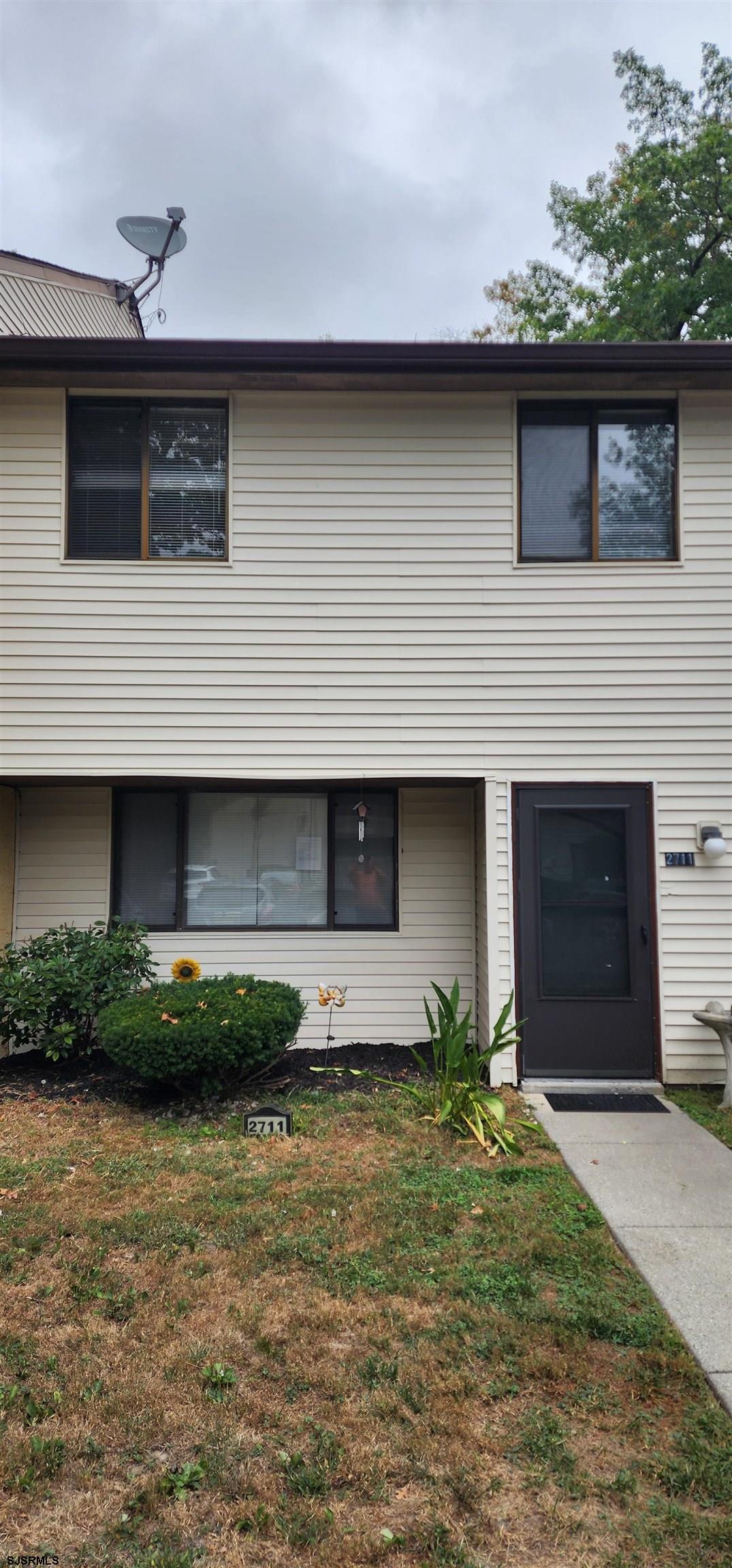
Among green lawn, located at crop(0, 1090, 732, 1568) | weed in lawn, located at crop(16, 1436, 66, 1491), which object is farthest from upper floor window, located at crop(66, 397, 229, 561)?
weed in lawn, located at crop(16, 1436, 66, 1491)

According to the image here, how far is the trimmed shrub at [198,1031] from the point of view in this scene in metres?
5.53

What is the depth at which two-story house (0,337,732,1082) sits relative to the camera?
6477 millimetres

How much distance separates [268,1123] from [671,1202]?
2.30 m

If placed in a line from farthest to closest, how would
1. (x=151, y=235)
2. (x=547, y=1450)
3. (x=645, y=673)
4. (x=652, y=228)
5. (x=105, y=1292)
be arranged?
(x=652, y=228) → (x=151, y=235) → (x=645, y=673) → (x=105, y=1292) → (x=547, y=1450)

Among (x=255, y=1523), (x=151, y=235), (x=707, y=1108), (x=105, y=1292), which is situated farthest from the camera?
(x=151, y=235)

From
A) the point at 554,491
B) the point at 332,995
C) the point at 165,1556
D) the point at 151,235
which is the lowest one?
the point at 165,1556

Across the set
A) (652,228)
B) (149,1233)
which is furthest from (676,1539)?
(652,228)

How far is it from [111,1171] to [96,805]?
3274 millimetres

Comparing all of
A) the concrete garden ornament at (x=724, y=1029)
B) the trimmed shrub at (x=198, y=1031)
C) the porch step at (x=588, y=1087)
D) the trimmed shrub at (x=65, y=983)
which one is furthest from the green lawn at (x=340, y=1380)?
the concrete garden ornament at (x=724, y=1029)

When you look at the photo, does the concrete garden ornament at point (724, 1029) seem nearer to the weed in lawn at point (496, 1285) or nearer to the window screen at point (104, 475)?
the weed in lawn at point (496, 1285)

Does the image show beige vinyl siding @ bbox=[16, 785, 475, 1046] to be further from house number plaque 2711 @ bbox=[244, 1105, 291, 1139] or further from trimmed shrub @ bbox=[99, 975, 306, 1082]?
house number plaque 2711 @ bbox=[244, 1105, 291, 1139]

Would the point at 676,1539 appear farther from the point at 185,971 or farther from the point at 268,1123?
the point at 185,971

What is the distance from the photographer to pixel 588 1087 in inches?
249

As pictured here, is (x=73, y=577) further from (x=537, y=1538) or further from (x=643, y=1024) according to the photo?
(x=537, y=1538)
